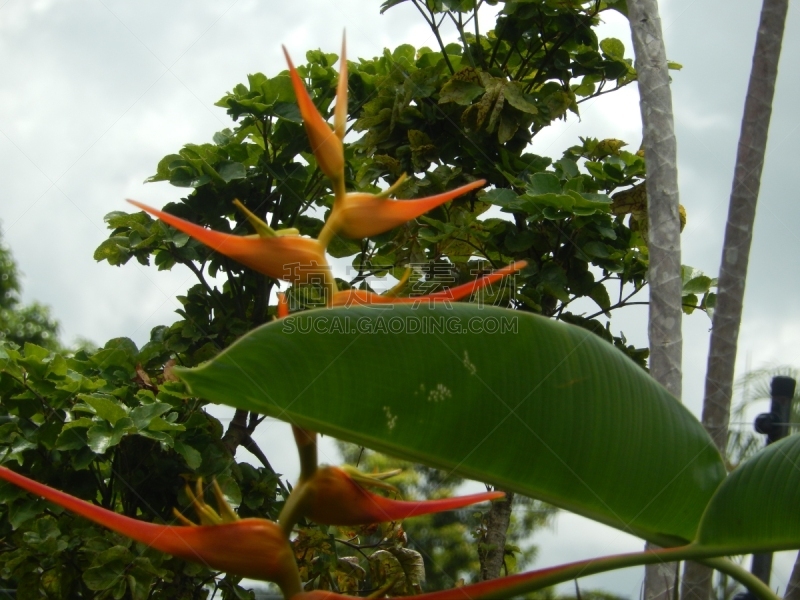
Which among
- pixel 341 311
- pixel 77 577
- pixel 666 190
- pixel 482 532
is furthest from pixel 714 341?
pixel 77 577

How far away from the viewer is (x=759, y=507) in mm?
361

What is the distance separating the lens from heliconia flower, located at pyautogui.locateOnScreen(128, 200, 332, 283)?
310mm

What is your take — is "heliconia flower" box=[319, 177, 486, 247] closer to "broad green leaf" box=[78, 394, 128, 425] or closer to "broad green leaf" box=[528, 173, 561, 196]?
"broad green leaf" box=[78, 394, 128, 425]

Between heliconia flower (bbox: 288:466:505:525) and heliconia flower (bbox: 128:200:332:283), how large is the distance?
0.08 m

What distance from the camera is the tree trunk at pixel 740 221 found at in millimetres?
1022

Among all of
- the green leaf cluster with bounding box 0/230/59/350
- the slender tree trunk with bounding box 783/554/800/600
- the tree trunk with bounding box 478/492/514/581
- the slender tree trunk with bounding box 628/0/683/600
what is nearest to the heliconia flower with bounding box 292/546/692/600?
the slender tree trunk with bounding box 783/554/800/600

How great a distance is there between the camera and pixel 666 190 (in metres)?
1.29

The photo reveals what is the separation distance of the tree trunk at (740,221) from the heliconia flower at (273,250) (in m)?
0.78

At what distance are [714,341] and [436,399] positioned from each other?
0.86 meters

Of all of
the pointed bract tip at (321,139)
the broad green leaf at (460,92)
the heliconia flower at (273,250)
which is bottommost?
the heliconia flower at (273,250)

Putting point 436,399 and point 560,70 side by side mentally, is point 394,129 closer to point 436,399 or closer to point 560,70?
point 560,70

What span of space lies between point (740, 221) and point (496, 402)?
0.94 metres

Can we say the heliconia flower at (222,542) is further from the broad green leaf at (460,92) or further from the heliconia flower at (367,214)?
the broad green leaf at (460,92)

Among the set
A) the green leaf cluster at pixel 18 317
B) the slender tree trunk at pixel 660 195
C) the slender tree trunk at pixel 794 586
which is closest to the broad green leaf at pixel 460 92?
the slender tree trunk at pixel 660 195
